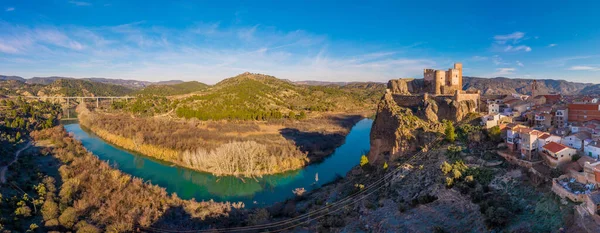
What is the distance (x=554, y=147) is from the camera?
520 inches

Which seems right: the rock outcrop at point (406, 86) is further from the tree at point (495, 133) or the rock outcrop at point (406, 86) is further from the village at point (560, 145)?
the tree at point (495, 133)

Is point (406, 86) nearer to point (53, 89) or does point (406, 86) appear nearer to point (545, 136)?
point (545, 136)

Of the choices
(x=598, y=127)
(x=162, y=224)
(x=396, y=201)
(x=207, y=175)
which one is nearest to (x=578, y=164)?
(x=598, y=127)

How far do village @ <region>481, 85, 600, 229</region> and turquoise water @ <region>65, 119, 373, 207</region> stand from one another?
16824 millimetres

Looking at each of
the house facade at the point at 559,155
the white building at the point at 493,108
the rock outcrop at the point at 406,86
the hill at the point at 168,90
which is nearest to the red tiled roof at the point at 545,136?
the house facade at the point at 559,155

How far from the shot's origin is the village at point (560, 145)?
10648 mm

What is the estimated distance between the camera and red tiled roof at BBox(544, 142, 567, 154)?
12.9 metres

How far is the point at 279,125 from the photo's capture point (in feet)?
188

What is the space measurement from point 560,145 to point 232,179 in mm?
26123

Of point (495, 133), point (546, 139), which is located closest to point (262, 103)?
point (495, 133)

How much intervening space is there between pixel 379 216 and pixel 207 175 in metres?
22.5

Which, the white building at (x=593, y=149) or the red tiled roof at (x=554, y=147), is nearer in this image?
the white building at (x=593, y=149)

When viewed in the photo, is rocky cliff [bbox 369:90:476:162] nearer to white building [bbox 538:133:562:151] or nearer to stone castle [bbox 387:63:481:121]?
stone castle [bbox 387:63:481:121]

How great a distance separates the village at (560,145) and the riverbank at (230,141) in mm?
21662
